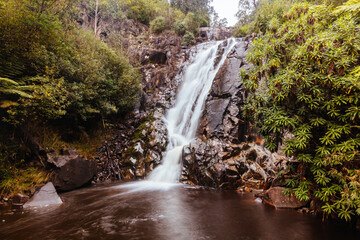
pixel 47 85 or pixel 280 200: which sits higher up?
pixel 47 85

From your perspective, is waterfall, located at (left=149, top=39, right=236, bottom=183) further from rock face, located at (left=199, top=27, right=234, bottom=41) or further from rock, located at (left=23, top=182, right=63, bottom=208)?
rock face, located at (left=199, top=27, right=234, bottom=41)

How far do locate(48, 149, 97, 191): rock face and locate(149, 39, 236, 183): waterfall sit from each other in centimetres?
351

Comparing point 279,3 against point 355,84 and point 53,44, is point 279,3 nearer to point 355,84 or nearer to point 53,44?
point 355,84

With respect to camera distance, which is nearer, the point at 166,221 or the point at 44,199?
the point at 166,221

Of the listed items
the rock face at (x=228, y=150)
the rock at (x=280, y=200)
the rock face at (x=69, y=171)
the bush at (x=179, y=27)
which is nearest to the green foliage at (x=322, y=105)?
the rock at (x=280, y=200)

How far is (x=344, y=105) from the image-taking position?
4617 mm

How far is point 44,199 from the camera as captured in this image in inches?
243

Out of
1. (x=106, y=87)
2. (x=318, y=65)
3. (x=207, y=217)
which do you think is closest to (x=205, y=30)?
(x=106, y=87)

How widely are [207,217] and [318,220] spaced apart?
3.03 m

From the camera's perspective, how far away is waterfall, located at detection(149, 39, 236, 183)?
10.3 metres

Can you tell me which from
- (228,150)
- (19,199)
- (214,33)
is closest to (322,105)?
(228,150)

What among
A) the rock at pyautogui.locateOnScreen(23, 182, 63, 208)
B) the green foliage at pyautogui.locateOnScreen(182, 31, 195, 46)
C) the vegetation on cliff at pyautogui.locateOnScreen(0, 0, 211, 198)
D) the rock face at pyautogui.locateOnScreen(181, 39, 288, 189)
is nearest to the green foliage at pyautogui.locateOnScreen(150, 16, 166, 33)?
the green foliage at pyautogui.locateOnScreen(182, 31, 195, 46)

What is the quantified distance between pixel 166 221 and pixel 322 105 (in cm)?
543

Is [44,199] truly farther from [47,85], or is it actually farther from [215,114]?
[215,114]
